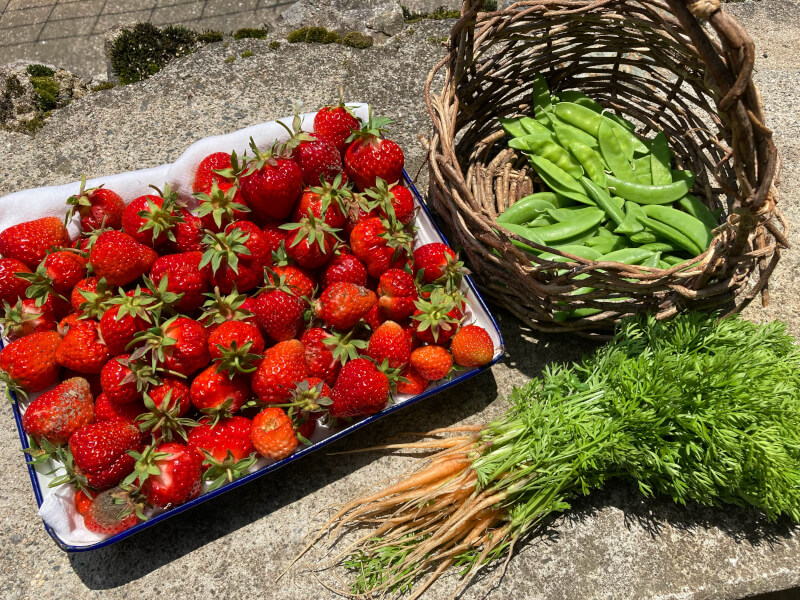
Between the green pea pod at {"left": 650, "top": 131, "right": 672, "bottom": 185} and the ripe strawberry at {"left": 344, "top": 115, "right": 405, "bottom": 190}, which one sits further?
the green pea pod at {"left": 650, "top": 131, "right": 672, "bottom": 185}

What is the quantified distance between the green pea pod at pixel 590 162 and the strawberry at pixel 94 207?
1376 millimetres

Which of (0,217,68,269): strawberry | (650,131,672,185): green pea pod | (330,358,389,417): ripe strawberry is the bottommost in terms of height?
(330,358,389,417): ripe strawberry

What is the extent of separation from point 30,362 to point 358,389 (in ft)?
2.60

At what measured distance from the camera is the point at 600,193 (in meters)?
1.91

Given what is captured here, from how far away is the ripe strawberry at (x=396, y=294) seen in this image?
1606mm

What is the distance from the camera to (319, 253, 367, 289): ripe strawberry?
1.63 metres

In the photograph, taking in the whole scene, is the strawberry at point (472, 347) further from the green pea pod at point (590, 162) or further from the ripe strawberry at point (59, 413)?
the ripe strawberry at point (59, 413)

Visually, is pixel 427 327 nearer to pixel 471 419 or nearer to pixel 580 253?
pixel 471 419

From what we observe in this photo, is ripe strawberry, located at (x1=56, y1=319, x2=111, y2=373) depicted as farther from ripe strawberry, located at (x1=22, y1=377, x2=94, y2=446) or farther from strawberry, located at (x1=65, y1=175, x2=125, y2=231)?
strawberry, located at (x1=65, y1=175, x2=125, y2=231)

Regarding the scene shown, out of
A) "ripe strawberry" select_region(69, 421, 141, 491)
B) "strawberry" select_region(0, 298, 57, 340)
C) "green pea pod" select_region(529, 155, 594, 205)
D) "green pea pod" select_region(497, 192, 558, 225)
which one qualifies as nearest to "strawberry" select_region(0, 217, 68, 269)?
"strawberry" select_region(0, 298, 57, 340)

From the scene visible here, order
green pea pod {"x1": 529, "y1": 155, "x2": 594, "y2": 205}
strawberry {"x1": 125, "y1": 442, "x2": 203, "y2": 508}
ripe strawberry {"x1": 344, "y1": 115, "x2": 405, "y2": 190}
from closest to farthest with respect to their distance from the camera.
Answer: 1. strawberry {"x1": 125, "y1": 442, "x2": 203, "y2": 508}
2. ripe strawberry {"x1": 344, "y1": 115, "x2": 405, "y2": 190}
3. green pea pod {"x1": 529, "y1": 155, "x2": 594, "y2": 205}

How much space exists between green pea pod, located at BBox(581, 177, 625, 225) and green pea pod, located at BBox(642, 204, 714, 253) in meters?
0.09

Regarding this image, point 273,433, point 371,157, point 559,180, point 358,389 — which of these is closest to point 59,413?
point 273,433

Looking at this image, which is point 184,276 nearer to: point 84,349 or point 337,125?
point 84,349
